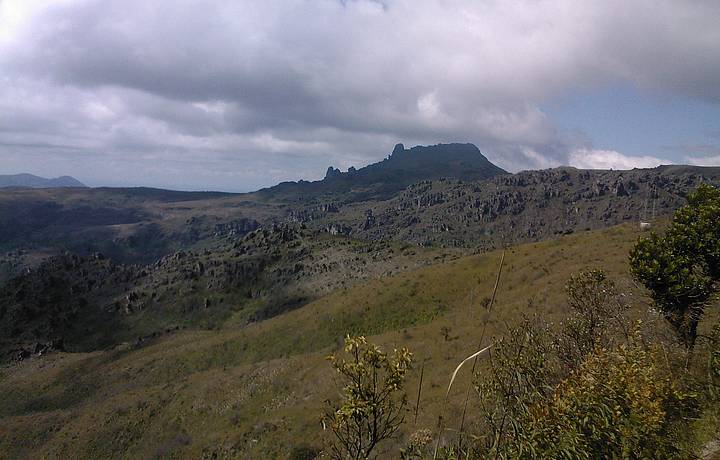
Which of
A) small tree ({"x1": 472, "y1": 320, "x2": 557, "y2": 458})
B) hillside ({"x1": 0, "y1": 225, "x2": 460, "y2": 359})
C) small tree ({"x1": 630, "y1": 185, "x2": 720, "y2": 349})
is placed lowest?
hillside ({"x1": 0, "y1": 225, "x2": 460, "y2": 359})

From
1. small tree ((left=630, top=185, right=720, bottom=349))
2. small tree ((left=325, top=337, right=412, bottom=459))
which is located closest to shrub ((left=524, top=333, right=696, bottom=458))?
small tree ((left=325, top=337, right=412, bottom=459))

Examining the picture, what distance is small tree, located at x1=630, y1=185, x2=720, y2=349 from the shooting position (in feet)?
56.6

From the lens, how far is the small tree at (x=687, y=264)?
56.6 feet

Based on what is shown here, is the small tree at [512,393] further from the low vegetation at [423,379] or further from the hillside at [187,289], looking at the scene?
the hillside at [187,289]

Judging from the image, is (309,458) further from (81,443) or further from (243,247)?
(243,247)

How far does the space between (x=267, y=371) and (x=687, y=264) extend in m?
44.3

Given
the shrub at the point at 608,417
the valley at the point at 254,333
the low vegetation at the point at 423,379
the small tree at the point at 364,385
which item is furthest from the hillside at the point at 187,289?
the small tree at the point at 364,385

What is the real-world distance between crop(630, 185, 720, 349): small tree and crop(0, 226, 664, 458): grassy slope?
12238 millimetres

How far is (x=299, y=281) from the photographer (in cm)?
11375

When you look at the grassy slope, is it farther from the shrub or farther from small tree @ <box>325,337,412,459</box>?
small tree @ <box>325,337,412,459</box>

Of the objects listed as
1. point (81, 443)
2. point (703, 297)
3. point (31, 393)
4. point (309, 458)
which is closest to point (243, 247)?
point (31, 393)

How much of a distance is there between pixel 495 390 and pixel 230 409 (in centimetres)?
4051

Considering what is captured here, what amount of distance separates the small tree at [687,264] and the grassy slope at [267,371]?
12238 mm

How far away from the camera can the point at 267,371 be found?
50.7 meters
